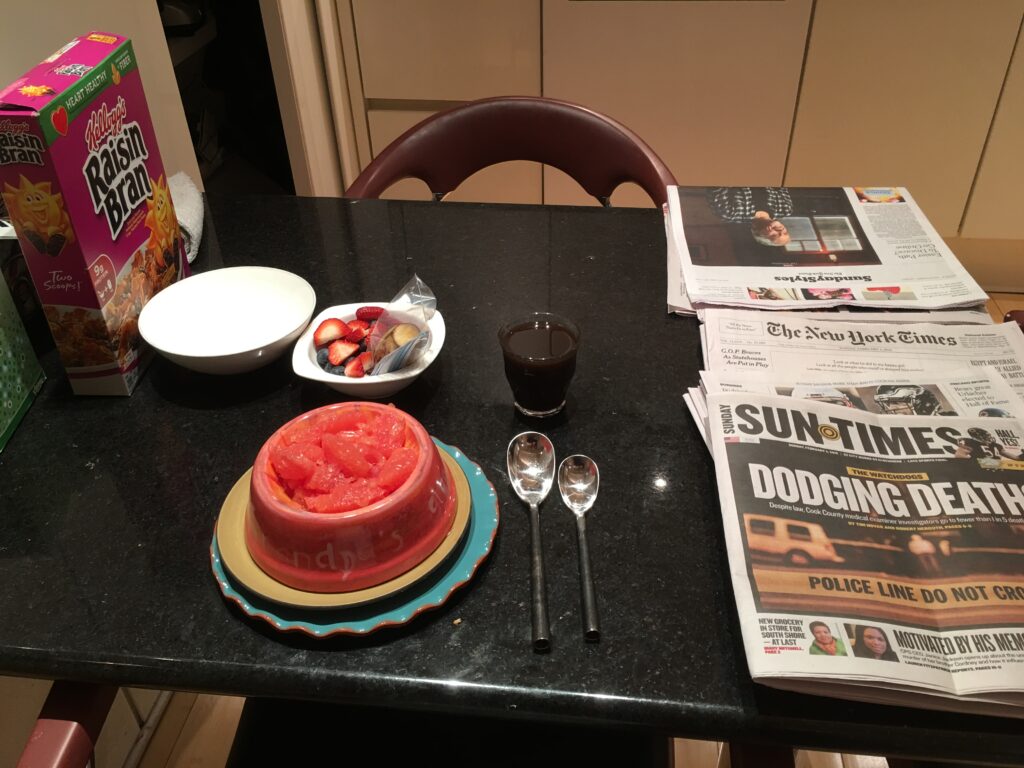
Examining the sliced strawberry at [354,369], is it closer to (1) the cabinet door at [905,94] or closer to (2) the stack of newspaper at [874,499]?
(2) the stack of newspaper at [874,499]

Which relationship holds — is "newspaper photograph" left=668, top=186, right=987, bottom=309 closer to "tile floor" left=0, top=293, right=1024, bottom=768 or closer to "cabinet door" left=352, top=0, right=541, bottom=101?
"tile floor" left=0, top=293, right=1024, bottom=768

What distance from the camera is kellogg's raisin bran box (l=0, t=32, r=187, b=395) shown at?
0.70m

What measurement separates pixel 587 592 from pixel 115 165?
61 centimetres

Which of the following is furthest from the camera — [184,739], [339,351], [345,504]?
[184,739]

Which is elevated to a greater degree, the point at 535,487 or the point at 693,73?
the point at 535,487

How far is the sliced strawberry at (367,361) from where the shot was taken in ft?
2.64

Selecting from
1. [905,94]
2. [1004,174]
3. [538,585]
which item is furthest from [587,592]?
[1004,174]

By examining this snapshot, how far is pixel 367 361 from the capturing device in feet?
2.66

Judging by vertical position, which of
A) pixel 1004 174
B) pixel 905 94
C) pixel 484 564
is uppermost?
pixel 484 564

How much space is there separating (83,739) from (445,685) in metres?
0.29

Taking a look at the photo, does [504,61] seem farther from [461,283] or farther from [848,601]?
[848,601]

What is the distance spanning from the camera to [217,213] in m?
1.19

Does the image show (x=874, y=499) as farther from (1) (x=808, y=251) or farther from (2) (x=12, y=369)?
(2) (x=12, y=369)

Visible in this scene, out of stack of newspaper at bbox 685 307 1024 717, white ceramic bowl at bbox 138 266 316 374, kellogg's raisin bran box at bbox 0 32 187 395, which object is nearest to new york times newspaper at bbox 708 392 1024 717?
stack of newspaper at bbox 685 307 1024 717
